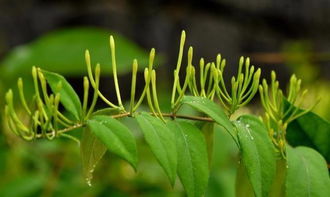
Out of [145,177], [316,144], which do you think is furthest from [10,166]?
[316,144]

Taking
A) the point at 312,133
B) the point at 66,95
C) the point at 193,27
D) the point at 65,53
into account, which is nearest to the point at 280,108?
the point at 312,133

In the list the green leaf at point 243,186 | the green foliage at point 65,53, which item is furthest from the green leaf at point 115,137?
the green foliage at point 65,53

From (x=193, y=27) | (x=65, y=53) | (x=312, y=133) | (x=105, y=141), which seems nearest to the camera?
(x=105, y=141)

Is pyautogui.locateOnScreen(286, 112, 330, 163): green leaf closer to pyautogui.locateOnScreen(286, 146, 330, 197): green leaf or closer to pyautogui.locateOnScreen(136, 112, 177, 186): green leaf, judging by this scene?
pyautogui.locateOnScreen(286, 146, 330, 197): green leaf

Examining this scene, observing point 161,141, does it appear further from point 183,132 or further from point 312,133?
point 312,133

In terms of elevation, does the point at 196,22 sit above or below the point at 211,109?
below

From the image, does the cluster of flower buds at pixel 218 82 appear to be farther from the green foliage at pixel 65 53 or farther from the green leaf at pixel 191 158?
the green foliage at pixel 65 53
